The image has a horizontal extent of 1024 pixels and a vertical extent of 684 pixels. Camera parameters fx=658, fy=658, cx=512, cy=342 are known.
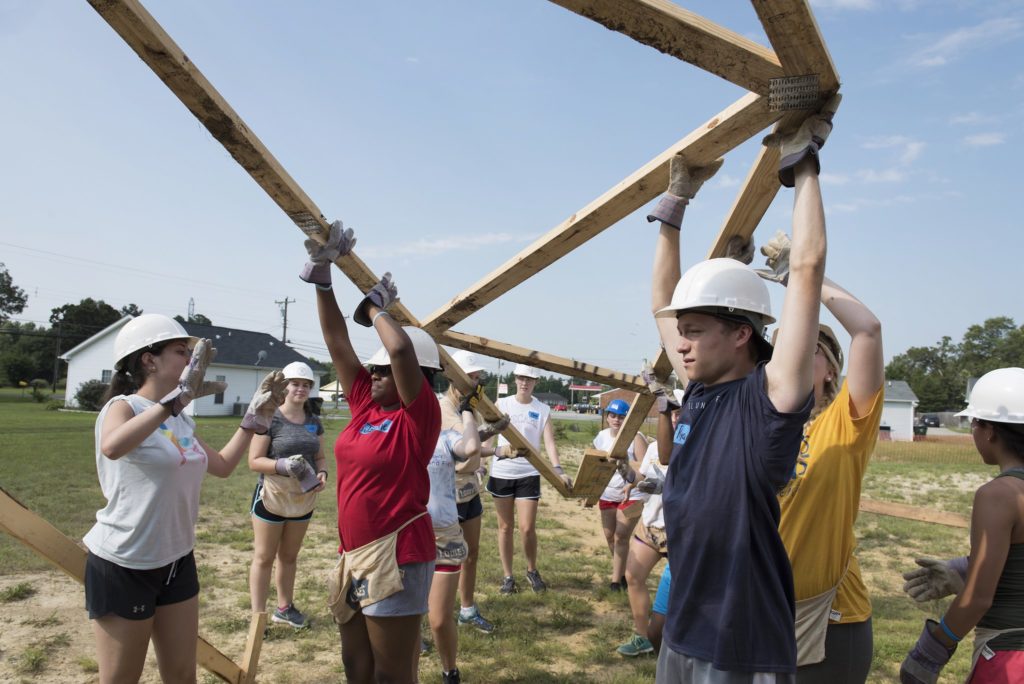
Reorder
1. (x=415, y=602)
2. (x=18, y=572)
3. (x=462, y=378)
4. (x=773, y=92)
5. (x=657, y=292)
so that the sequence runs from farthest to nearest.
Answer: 1. (x=18, y=572)
2. (x=462, y=378)
3. (x=415, y=602)
4. (x=657, y=292)
5. (x=773, y=92)

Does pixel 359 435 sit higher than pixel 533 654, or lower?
higher

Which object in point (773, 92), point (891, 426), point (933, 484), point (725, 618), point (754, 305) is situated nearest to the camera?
point (725, 618)

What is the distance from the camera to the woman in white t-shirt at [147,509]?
286 cm

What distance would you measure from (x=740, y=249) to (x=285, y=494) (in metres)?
3.96

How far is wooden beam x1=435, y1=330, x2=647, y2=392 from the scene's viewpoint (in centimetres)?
453

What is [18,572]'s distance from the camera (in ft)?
20.8

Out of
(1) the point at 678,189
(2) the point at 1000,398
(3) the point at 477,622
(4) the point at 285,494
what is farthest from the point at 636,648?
(1) the point at 678,189

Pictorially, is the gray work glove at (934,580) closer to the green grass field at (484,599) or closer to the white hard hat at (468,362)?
the green grass field at (484,599)

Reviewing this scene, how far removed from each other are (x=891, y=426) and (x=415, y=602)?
61.8 metres

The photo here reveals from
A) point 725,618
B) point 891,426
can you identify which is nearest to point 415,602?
point 725,618

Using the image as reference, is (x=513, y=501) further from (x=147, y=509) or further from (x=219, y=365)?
(x=219, y=365)

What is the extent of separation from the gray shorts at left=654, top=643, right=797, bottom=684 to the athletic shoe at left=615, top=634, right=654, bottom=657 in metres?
3.49

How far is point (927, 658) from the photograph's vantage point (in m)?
2.47

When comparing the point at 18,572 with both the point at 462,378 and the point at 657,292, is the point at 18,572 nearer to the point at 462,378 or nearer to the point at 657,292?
the point at 462,378
